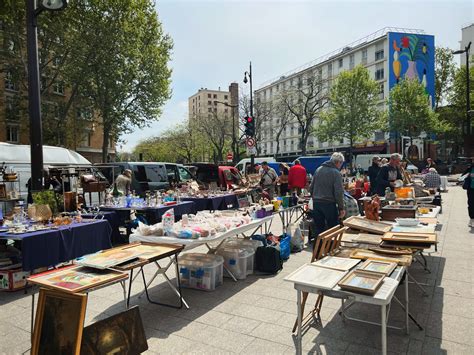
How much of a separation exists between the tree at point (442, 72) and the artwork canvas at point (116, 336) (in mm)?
48995

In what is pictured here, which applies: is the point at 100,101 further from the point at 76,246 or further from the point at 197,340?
the point at 197,340

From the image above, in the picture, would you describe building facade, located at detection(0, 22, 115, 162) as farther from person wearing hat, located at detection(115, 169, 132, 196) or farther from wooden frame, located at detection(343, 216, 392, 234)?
wooden frame, located at detection(343, 216, 392, 234)

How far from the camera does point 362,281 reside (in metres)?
2.51

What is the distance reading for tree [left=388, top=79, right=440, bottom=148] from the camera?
32188 mm

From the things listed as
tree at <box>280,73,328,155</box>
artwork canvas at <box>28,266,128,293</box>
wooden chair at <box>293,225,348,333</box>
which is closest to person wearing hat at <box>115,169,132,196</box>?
artwork canvas at <box>28,266,128,293</box>

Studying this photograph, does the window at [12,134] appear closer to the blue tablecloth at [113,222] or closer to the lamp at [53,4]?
the blue tablecloth at [113,222]

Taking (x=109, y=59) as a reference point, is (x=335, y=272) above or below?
below

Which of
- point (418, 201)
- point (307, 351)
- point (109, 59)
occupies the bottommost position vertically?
point (307, 351)

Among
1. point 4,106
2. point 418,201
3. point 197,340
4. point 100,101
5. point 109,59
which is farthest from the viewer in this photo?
point 4,106

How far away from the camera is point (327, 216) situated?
18.9ft

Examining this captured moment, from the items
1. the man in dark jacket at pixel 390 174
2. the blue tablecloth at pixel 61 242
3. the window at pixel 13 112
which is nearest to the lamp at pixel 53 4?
the blue tablecloth at pixel 61 242

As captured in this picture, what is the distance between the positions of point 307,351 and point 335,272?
2.61ft

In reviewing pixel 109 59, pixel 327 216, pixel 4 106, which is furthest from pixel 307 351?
pixel 4 106

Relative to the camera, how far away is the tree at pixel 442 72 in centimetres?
4353
